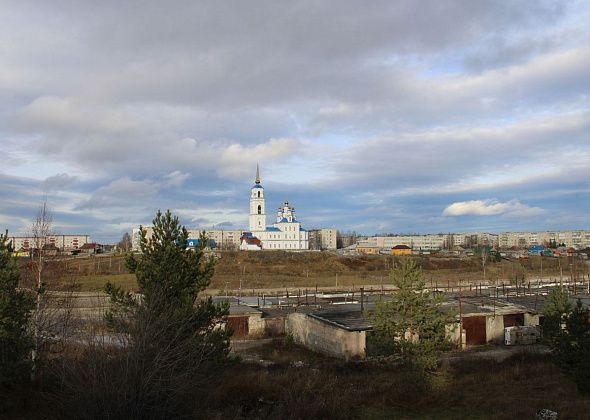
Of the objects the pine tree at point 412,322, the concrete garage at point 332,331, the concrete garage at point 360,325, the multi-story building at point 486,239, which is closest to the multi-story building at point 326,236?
the multi-story building at point 486,239

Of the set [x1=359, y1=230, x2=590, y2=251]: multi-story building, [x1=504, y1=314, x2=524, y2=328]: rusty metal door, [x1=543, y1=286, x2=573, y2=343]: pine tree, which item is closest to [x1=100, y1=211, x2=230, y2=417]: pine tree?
[x1=543, y1=286, x2=573, y2=343]: pine tree

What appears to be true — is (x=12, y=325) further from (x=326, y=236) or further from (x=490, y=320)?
(x=326, y=236)

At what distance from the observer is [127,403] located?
27.5 feet

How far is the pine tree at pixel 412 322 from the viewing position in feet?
50.3

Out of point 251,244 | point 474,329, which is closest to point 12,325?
point 474,329

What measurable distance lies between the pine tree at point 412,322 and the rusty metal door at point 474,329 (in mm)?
12192

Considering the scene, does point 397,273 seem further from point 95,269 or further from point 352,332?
point 95,269

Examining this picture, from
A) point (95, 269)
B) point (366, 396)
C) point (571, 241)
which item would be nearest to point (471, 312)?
point (366, 396)

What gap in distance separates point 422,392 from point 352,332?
25.1 feet

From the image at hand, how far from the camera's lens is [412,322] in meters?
16.0

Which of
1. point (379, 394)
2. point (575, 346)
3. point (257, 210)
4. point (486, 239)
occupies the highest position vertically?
point (257, 210)

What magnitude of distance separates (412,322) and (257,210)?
102 meters

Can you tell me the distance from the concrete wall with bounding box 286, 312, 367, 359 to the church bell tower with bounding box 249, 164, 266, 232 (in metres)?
87.9

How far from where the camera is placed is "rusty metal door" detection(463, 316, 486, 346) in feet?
89.5
